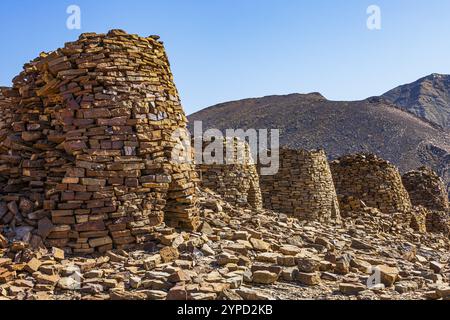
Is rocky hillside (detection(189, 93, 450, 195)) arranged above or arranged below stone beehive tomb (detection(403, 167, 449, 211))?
above

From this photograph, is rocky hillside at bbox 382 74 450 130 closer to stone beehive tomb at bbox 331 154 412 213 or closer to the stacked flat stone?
stone beehive tomb at bbox 331 154 412 213

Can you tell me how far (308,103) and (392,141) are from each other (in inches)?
624

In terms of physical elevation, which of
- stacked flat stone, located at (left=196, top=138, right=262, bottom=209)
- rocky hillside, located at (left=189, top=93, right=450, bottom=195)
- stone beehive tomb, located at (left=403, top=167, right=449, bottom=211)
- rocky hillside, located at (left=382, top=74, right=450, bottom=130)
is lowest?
stone beehive tomb, located at (left=403, top=167, right=449, bottom=211)

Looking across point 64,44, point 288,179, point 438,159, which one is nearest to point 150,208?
point 64,44

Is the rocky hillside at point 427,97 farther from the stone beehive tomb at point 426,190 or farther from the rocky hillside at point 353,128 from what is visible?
the stone beehive tomb at point 426,190

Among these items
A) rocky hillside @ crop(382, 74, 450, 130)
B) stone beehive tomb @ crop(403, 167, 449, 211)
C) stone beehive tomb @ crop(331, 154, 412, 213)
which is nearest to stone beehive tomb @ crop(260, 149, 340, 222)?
stone beehive tomb @ crop(331, 154, 412, 213)

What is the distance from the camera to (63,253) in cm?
470

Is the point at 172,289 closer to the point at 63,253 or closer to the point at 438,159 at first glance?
the point at 63,253

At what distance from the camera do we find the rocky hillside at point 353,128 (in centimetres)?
4444

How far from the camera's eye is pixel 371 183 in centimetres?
1424

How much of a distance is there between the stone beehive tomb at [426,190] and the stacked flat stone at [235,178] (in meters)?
12.3

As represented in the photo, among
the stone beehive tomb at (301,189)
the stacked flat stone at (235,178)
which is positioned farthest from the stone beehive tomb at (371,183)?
the stacked flat stone at (235,178)

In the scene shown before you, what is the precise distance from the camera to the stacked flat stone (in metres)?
9.82

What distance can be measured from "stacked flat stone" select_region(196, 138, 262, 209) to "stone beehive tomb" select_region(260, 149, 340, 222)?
1.07 m
